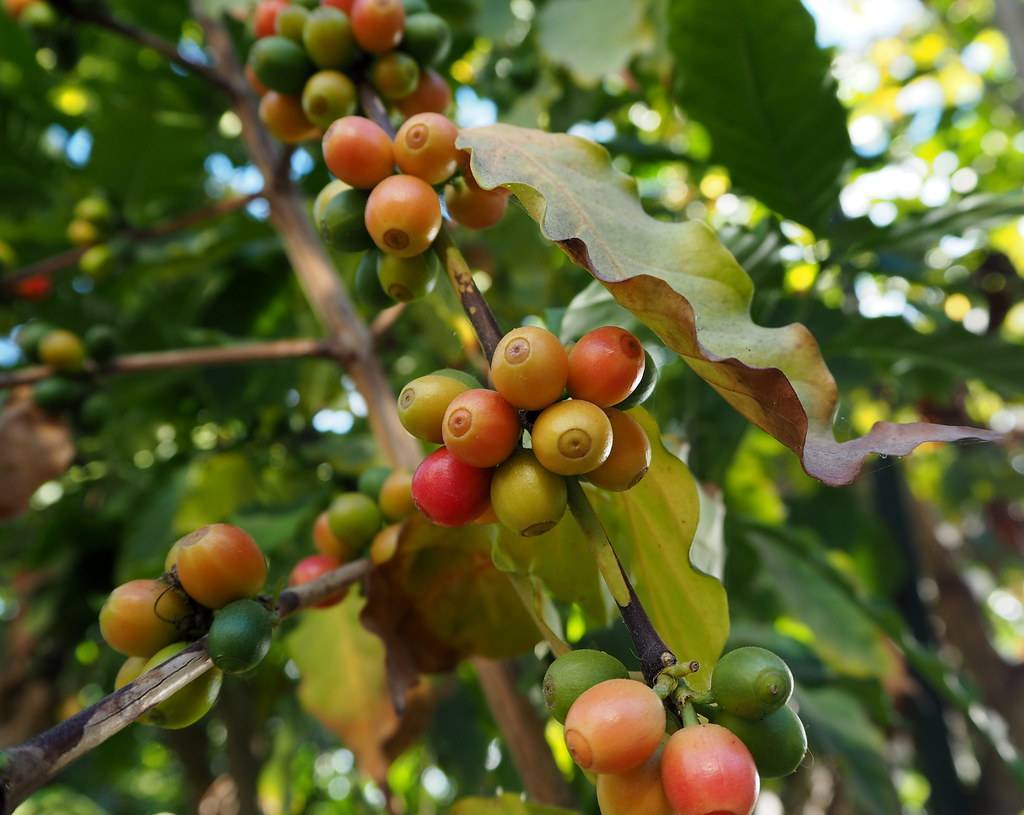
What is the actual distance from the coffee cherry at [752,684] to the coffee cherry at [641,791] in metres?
0.07

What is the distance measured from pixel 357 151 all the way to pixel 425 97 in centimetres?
36

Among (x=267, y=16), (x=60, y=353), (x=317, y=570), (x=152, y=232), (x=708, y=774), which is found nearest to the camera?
(x=708, y=774)

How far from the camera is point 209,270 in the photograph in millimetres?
2494

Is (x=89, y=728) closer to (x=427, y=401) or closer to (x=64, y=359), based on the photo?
(x=427, y=401)

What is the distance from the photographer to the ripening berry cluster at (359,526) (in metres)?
1.08

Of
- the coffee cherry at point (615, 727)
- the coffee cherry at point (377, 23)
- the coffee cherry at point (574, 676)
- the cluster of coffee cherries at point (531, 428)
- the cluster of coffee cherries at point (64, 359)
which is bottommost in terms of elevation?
the cluster of coffee cherries at point (64, 359)

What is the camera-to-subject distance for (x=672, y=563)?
0.90 meters

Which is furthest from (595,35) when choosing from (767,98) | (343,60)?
(343,60)

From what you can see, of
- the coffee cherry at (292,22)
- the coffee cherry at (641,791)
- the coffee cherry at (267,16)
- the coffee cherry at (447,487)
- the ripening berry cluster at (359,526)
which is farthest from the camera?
the coffee cherry at (267,16)

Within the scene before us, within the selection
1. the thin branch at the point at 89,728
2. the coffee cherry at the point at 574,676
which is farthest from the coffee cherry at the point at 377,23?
the coffee cherry at the point at 574,676

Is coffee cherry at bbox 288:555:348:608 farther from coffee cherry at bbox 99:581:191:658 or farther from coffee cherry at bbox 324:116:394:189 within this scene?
coffee cherry at bbox 324:116:394:189

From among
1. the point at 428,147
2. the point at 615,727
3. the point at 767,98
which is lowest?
the point at 767,98

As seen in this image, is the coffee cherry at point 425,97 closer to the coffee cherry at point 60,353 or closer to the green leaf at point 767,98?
the green leaf at point 767,98

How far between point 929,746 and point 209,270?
2770mm
